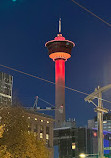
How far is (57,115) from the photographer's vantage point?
197 m

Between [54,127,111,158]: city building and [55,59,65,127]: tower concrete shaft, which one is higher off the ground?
[55,59,65,127]: tower concrete shaft

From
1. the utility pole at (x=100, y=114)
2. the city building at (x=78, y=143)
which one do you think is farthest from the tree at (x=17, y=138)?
the city building at (x=78, y=143)

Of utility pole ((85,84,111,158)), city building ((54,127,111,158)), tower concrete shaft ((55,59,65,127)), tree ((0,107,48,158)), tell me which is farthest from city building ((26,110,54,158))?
utility pole ((85,84,111,158))

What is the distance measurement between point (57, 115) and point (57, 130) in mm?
37263

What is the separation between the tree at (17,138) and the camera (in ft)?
157

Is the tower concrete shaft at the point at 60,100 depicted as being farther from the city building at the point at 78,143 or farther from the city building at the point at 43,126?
the city building at the point at 43,126

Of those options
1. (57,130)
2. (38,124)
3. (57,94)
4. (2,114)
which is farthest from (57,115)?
(2,114)

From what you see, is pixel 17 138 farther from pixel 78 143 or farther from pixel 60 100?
pixel 60 100

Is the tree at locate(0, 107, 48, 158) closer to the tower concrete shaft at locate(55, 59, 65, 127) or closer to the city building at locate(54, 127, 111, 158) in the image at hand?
the city building at locate(54, 127, 111, 158)

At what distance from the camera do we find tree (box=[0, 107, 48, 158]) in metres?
47.8

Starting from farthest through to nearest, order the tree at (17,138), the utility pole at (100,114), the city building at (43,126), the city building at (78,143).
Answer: the city building at (78,143) < the city building at (43,126) < the tree at (17,138) < the utility pole at (100,114)

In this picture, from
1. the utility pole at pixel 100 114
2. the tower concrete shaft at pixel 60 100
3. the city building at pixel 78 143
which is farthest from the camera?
the tower concrete shaft at pixel 60 100

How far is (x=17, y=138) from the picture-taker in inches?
1905

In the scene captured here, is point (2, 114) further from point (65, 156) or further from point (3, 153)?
point (65, 156)
